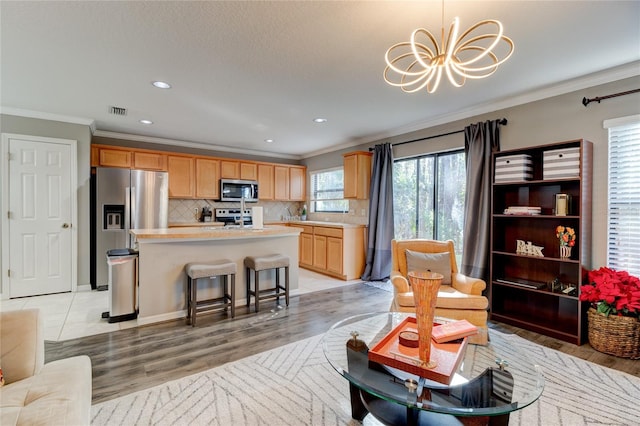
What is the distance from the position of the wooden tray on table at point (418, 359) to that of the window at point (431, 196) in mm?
2894

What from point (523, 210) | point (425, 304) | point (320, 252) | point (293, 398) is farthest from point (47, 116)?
point (523, 210)

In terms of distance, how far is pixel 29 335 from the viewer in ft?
4.99

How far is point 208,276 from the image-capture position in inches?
131

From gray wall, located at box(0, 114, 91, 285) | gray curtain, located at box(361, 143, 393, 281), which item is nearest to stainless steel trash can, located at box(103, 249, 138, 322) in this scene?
gray wall, located at box(0, 114, 91, 285)

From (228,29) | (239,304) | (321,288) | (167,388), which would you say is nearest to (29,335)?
(167,388)

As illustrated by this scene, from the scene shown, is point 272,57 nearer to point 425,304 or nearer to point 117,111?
point 425,304

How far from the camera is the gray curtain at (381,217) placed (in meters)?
5.10

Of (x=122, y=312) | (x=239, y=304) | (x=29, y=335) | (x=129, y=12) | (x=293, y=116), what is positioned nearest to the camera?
(x=29, y=335)

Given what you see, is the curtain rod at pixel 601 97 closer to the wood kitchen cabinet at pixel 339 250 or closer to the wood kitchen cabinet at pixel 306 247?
the wood kitchen cabinet at pixel 339 250

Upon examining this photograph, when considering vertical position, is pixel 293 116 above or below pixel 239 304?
above

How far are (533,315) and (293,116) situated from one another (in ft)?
12.8

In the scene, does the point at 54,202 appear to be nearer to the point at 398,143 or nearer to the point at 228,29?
the point at 228,29

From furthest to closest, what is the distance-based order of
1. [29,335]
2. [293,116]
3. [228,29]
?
1. [293,116]
2. [228,29]
3. [29,335]

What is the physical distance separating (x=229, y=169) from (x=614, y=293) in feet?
19.5
